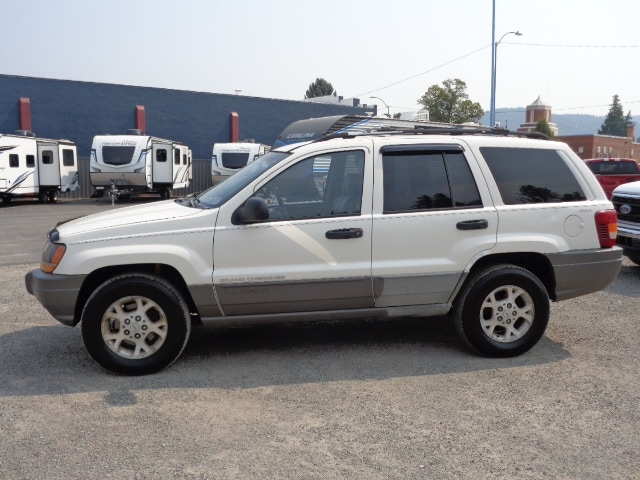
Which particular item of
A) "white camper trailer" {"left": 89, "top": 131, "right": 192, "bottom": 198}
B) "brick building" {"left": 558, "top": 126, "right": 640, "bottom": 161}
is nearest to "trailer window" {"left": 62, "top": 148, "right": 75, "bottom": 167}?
"white camper trailer" {"left": 89, "top": 131, "right": 192, "bottom": 198}

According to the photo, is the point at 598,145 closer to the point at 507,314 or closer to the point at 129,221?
the point at 507,314

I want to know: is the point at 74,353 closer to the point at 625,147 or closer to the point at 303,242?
the point at 303,242

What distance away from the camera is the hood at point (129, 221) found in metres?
5.18

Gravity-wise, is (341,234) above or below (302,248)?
above

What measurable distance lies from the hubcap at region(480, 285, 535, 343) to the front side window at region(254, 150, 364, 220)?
1.41m

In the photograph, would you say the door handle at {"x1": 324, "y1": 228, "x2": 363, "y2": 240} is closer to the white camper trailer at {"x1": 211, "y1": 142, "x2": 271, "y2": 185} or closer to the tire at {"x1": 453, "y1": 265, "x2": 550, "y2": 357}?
the tire at {"x1": 453, "y1": 265, "x2": 550, "y2": 357}

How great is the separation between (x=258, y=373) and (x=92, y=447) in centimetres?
159

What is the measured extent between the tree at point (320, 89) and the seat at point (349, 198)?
9956 centimetres

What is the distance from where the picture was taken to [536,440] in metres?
4.08

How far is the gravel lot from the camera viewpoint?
377 centimetres

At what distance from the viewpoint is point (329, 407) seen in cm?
459

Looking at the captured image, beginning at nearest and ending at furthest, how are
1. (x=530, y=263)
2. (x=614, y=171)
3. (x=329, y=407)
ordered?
1. (x=329, y=407)
2. (x=530, y=263)
3. (x=614, y=171)

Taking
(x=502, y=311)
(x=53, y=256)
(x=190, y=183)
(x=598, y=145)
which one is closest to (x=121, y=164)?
(x=190, y=183)

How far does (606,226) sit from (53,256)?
4.61 metres
